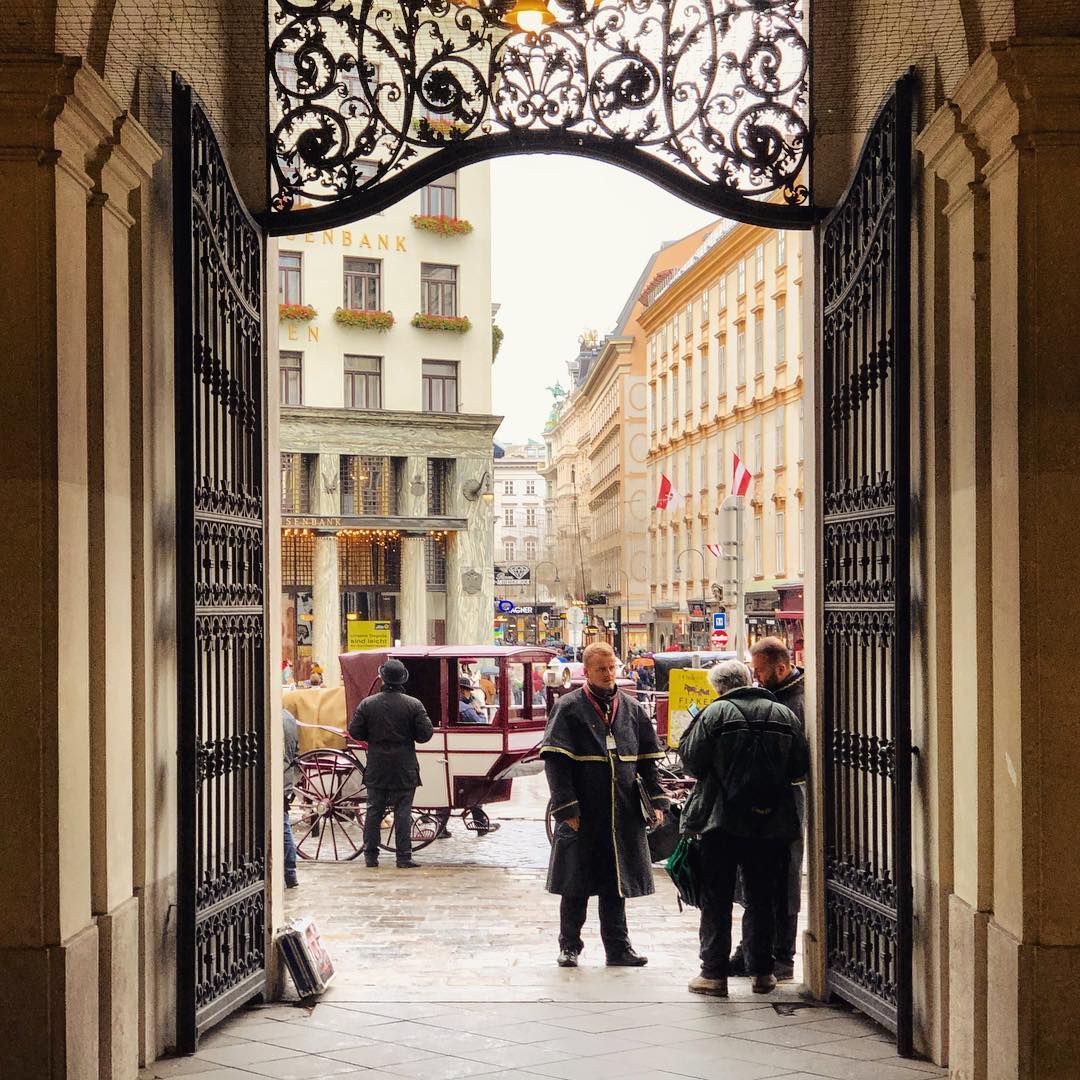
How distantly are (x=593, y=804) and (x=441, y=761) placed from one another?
19.8 feet

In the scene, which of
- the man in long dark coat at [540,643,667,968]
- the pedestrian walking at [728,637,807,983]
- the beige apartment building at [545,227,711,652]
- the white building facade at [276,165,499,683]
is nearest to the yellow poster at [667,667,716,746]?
the man in long dark coat at [540,643,667,968]

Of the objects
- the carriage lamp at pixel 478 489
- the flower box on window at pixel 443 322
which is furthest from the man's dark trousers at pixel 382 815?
the flower box on window at pixel 443 322

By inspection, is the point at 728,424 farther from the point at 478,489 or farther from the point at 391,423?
the point at 391,423

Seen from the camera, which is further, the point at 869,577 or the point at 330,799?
the point at 330,799

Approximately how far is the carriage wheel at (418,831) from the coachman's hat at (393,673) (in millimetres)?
1536

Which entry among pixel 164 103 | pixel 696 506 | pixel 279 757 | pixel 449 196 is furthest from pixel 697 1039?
pixel 696 506

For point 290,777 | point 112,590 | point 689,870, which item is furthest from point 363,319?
point 112,590

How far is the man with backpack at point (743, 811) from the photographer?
25.5 feet

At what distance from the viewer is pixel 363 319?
37.0 meters

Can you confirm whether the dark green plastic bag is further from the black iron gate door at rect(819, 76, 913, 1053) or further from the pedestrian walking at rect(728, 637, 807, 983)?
the black iron gate door at rect(819, 76, 913, 1053)

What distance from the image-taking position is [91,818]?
5.72 m

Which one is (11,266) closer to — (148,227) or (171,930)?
(148,227)

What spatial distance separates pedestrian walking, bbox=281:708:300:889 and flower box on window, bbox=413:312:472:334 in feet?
78.8

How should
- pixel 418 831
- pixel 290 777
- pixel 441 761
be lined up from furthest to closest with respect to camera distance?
1. pixel 418 831
2. pixel 441 761
3. pixel 290 777
